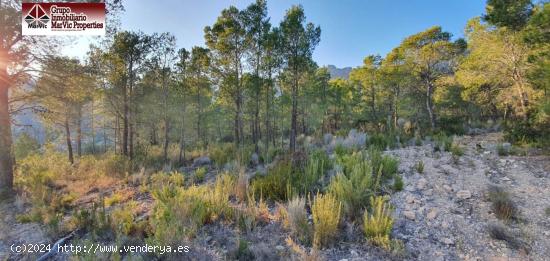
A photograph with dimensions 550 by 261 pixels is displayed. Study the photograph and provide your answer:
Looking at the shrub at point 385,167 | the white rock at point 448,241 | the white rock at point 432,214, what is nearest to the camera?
the white rock at point 448,241

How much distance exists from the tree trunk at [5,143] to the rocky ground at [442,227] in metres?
2.47

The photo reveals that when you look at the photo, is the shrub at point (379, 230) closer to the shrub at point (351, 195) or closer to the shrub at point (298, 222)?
the shrub at point (351, 195)

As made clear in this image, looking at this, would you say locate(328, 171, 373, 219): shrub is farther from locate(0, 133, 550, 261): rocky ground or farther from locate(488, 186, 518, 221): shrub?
locate(488, 186, 518, 221): shrub

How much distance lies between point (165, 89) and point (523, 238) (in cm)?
1440

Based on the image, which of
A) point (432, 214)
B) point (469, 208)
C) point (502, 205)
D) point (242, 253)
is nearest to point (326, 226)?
point (242, 253)

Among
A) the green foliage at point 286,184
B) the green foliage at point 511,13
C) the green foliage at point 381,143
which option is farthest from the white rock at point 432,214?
the green foliage at point 511,13

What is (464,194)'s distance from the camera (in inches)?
202

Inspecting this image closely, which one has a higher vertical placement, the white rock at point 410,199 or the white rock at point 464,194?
the white rock at point 464,194

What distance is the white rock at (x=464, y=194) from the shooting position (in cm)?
507

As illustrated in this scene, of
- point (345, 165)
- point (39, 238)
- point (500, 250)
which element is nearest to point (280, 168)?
point (345, 165)

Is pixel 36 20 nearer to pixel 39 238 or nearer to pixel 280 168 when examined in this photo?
pixel 39 238

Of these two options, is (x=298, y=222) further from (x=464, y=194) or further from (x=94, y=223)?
(x=94, y=223)

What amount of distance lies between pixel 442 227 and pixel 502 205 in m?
1.26

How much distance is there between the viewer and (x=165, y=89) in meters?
14.0
